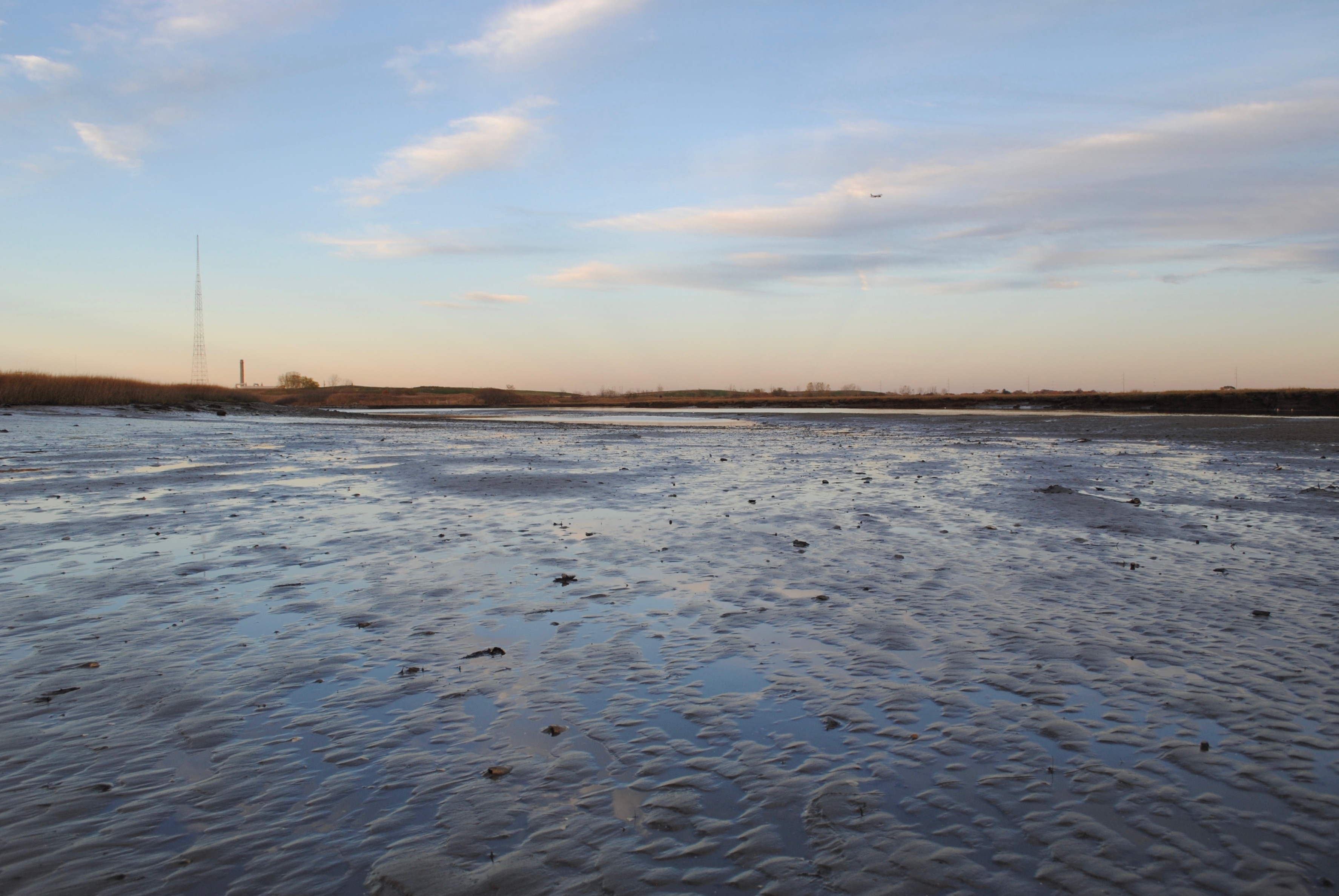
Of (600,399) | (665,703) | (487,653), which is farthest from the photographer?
(600,399)

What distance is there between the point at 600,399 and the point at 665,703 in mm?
149274

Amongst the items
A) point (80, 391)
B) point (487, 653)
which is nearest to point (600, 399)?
point (80, 391)

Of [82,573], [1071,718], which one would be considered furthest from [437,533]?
[1071,718]

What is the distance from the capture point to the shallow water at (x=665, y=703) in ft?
10.4

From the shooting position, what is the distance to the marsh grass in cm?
4150

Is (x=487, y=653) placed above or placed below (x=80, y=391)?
below

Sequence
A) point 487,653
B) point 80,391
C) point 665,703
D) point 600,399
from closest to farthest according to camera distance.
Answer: point 665,703, point 487,653, point 80,391, point 600,399

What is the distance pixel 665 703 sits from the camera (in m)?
4.85

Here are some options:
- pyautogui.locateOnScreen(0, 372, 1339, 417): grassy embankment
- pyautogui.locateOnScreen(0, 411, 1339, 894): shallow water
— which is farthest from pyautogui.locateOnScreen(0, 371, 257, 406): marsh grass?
pyautogui.locateOnScreen(0, 411, 1339, 894): shallow water

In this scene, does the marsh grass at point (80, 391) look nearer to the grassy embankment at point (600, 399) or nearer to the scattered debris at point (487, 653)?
the grassy embankment at point (600, 399)

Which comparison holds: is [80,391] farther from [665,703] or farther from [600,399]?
[600,399]

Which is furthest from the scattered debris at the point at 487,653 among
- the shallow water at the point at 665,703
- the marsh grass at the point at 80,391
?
the marsh grass at the point at 80,391

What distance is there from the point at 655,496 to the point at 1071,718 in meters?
10.1

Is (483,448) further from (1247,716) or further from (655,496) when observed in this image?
(1247,716)
